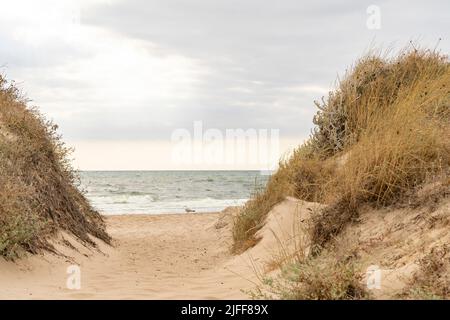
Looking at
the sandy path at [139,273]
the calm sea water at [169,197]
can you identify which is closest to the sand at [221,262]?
the sandy path at [139,273]

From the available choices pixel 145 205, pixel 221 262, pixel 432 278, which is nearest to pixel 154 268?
pixel 221 262

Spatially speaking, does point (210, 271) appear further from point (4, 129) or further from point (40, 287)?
point (4, 129)

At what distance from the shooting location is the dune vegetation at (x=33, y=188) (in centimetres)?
800

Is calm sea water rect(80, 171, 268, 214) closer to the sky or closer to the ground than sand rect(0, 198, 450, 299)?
closer to the ground

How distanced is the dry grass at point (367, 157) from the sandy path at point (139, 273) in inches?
48.3

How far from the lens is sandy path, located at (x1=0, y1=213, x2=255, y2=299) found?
6.59m

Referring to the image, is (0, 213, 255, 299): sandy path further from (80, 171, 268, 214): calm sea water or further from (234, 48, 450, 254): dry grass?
(80, 171, 268, 214): calm sea water

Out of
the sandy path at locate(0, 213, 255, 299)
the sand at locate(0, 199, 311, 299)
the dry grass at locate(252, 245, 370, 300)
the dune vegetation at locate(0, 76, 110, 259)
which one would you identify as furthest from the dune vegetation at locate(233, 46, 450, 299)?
the dune vegetation at locate(0, 76, 110, 259)

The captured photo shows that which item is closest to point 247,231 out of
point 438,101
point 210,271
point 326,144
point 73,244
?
point 210,271

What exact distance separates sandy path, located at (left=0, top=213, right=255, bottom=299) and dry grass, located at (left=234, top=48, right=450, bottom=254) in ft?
4.03

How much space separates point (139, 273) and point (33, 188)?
2376mm

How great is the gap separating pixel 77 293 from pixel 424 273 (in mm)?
3988

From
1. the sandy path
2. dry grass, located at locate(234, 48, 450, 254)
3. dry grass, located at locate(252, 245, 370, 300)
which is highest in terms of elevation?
dry grass, located at locate(234, 48, 450, 254)

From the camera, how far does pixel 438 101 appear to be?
26.8 ft
